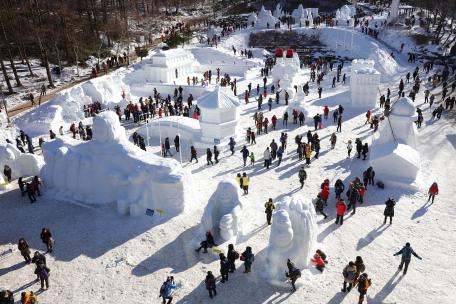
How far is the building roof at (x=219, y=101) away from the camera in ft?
64.7

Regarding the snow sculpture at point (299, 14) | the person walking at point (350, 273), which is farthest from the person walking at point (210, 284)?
the snow sculpture at point (299, 14)

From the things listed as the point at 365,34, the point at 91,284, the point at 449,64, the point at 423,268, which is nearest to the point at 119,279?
the point at 91,284

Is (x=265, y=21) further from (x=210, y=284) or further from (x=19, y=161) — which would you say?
(x=210, y=284)

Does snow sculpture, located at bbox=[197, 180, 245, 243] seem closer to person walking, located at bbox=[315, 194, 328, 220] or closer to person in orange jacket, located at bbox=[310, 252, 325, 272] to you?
person in orange jacket, located at bbox=[310, 252, 325, 272]

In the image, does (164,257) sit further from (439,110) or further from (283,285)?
(439,110)

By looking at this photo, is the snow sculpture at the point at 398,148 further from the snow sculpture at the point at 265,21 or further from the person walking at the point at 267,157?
the snow sculpture at the point at 265,21

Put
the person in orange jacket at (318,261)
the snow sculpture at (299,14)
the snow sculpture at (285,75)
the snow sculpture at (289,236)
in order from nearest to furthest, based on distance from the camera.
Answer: the snow sculpture at (289,236), the person in orange jacket at (318,261), the snow sculpture at (285,75), the snow sculpture at (299,14)

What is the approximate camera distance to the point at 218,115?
19703 millimetres

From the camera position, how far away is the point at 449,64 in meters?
36.7

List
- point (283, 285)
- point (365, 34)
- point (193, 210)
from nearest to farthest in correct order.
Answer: point (283, 285), point (193, 210), point (365, 34)

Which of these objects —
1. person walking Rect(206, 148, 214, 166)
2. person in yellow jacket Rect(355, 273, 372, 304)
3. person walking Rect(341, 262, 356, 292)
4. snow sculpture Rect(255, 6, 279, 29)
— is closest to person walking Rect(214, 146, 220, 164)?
person walking Rect(206, 148, 214, 166)

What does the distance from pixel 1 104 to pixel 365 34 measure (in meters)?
35.2

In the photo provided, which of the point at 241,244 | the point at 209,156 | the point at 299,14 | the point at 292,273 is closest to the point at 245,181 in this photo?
the point at 241,244

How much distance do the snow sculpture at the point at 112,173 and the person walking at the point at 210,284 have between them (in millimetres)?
4071
